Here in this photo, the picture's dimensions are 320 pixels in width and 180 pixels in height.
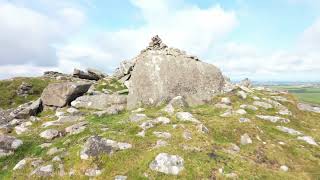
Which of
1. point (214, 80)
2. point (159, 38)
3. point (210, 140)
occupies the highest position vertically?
point (159, 38)

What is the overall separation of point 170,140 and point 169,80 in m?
14.3

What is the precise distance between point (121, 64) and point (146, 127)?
99.8 feet

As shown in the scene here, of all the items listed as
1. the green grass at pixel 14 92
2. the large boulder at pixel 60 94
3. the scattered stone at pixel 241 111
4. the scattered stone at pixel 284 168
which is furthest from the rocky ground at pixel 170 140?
the green grass at pixel 14 92

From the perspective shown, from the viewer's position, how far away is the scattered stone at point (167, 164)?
21.6m

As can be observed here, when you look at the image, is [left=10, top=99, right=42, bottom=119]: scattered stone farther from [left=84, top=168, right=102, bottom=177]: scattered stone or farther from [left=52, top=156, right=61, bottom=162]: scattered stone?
[left=84, top=168, right=102, bottom=177]: scattered stone

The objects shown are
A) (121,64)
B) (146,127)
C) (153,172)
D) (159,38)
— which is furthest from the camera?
(121,64)

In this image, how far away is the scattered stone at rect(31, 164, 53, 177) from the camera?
22.2 meters

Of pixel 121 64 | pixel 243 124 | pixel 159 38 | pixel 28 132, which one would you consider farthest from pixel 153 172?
pixel 121 64

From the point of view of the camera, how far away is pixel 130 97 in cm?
3956

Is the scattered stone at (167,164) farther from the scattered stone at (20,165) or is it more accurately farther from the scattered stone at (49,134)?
the scattered stone at (49,134)

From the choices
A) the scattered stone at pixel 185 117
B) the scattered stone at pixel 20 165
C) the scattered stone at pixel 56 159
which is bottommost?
the scattered stone at pixel 20 165

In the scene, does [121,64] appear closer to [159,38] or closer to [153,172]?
[159,38]

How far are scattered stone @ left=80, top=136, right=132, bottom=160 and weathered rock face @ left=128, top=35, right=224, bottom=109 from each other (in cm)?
1321

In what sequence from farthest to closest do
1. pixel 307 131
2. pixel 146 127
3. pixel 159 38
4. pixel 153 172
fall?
pixel 159 38 < pixel 307 131 < pixel 146 127 < pixel 153 172
